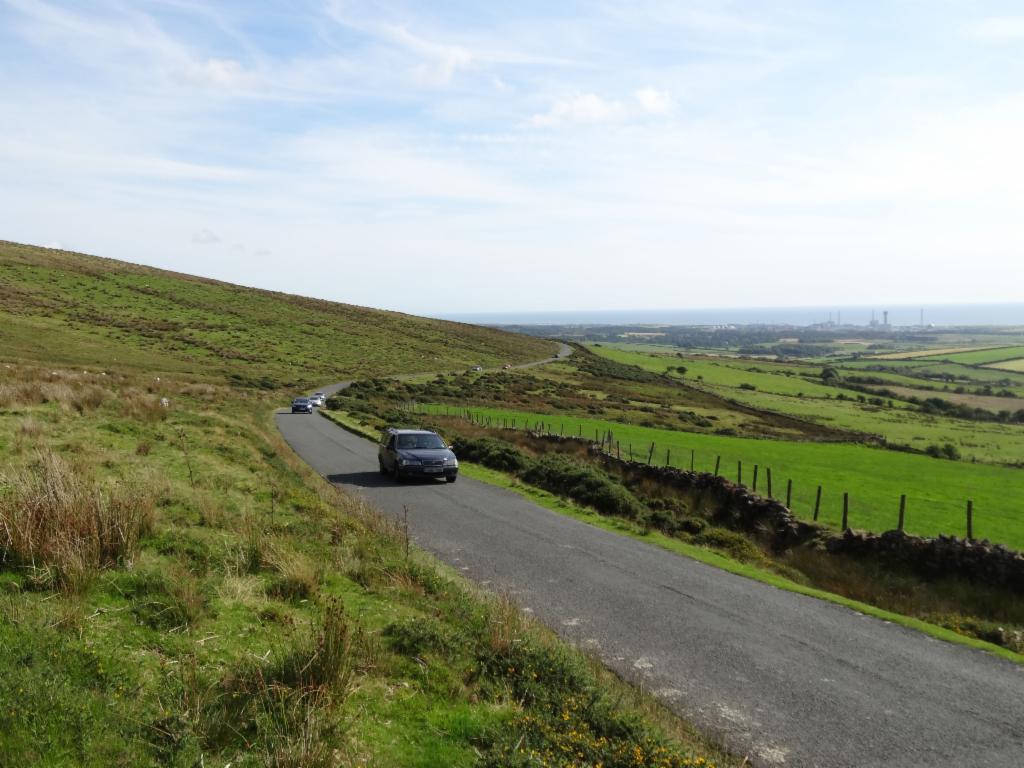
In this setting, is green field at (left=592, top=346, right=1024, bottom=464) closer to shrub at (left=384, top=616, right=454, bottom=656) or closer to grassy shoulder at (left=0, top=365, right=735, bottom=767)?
grassy shoulder at (left=0, top=365, right=735, bottom=767)

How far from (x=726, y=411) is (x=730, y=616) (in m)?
70.6

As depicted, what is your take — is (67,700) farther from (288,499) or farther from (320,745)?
(288,499)

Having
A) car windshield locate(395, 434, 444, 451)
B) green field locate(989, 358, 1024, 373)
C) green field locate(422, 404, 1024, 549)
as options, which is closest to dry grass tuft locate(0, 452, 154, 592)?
car windshield locate(395, 434, 444, 451)

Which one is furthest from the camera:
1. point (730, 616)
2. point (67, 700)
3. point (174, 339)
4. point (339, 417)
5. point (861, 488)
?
point (174, 339)

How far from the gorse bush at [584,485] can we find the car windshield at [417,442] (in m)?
3.66

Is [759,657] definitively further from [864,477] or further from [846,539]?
[864,477]

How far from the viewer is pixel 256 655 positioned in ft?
21.8

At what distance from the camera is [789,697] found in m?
8.31

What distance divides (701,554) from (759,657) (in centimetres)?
→ 644

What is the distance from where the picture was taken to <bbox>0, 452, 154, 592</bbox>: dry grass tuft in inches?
295

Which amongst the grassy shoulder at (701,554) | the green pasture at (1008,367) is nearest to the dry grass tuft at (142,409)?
the grassy shoulder at (701,554)

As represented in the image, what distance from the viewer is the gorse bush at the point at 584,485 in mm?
20653

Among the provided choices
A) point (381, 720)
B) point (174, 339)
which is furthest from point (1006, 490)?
point (174, 339)

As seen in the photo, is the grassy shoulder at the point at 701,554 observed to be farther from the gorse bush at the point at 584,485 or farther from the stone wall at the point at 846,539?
the stone wall at the point at 846,539
